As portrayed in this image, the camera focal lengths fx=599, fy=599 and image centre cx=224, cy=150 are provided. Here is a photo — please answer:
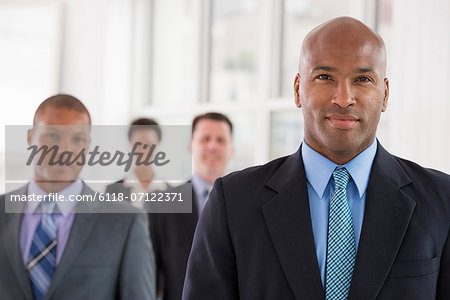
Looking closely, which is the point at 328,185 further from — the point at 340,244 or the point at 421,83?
the point at 421,83

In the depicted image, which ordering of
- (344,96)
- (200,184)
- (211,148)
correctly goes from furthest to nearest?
(211,148)
(200,184)
(344,96)

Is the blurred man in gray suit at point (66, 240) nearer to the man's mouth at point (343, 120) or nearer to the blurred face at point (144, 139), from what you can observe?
the man's mouth at point (343, 120)

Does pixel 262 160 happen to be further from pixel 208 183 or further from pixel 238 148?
pixel 208 183

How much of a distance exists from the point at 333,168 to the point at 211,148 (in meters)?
1.92

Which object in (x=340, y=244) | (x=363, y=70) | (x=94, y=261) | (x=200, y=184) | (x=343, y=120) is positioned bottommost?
(x=94, y=261)

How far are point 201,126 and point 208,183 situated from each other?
1.19 ft

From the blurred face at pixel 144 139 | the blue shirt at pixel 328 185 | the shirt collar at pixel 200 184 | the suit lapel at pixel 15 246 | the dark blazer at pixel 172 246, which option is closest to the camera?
the blue shirt at pixel 328 185

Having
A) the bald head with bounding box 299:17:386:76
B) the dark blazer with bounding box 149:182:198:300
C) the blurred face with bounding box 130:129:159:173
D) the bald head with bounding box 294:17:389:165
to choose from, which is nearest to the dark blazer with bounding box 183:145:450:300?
the bald head with bounding box 294:17:389:165

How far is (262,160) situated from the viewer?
16.8ft

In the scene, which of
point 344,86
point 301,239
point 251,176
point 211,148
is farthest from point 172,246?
point 344,86

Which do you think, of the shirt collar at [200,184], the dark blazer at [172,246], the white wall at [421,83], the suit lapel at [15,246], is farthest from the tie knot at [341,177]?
the white wall at [421,83]

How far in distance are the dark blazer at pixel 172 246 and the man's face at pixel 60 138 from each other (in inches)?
32.9

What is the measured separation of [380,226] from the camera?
119 cm

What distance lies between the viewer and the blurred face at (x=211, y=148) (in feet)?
10.1
